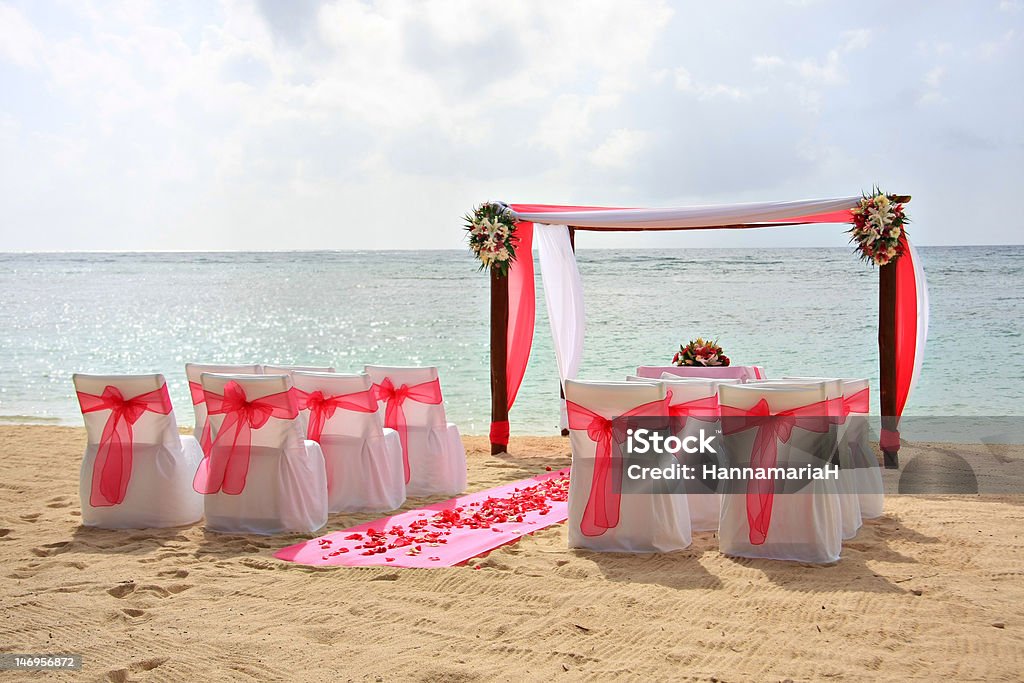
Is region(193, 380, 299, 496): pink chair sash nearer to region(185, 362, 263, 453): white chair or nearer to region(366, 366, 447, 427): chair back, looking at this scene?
region(185, 362, 263, 453): white chair

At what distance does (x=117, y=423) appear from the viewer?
5.02 metres

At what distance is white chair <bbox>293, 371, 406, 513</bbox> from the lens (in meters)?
5.42

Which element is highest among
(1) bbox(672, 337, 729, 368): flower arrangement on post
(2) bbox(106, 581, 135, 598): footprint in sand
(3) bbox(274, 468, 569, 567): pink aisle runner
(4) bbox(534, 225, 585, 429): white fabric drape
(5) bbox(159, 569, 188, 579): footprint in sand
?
(4) bbox(534, 225, 585, 429): white fabric drape

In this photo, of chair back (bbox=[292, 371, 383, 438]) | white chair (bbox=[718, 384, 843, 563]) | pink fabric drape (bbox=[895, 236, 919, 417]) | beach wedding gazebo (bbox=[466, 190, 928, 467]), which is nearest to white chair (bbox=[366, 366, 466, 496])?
chair back (bbox=[292, 371, 383, 438])

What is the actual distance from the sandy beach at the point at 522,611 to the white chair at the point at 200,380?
1.12 metres

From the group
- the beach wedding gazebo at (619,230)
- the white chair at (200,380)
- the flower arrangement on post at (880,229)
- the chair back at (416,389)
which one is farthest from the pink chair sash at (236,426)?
the flower arrangement on post at (880,229)

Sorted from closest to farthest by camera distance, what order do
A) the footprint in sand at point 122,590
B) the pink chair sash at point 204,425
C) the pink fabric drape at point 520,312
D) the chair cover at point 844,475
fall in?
the footprint in sand at point 122,590 → the chair cover at point 844,475 → the pink chair sash at point 204,425 → the pink fabric drape at point 520,312

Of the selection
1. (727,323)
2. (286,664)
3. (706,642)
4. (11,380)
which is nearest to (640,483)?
(706,642)

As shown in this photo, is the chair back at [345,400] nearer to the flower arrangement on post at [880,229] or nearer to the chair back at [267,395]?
the chair back at [267,395]

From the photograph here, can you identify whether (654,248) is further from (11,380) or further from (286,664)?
(286,664)

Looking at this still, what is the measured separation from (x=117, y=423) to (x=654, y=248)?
1674 inches

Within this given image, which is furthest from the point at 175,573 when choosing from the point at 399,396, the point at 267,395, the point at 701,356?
the point at 701,356

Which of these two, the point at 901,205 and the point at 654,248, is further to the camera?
the point at 654,248

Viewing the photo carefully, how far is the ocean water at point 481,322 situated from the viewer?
14.2m
